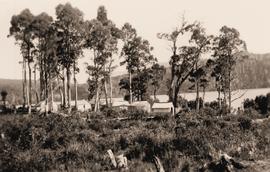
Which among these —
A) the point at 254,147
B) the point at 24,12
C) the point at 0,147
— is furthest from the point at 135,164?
the point at 24,12

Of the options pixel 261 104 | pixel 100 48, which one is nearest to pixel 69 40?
pixel 100 48

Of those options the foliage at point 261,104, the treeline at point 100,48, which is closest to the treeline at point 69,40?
the treeline at point 100,48

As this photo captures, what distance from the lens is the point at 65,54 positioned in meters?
51.8

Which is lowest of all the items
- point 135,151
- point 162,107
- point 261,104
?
point 135,151

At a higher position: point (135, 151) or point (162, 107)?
point (162, 107)

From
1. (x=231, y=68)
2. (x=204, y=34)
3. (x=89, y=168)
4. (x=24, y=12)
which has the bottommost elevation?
(x=89, y=168)

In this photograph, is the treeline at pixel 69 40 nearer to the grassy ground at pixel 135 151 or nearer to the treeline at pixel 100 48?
the treeline at pixel 100 48

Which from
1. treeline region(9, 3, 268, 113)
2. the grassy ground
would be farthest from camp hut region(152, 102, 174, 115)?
the grassy ground

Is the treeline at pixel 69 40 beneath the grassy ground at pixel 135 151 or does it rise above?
above

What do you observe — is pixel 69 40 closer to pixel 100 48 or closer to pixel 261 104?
pixel 100 48

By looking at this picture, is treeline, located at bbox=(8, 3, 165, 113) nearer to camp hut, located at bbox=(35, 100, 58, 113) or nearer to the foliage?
camp hut, located at bbox=(35, 100, 58, 113)

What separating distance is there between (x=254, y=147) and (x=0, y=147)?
9164 mm

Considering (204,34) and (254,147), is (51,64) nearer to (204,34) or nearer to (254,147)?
(204,34)

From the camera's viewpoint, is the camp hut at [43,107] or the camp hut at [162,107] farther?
the camp hut at [162,107]
